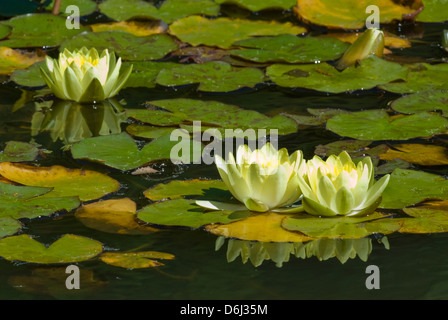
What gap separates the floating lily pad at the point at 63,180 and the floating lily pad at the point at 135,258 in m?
0.45

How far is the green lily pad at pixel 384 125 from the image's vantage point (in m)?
3.47

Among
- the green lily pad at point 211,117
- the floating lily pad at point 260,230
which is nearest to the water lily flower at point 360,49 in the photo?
the green lily pad at point 211,117

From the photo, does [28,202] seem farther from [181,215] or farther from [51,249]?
[181,215]

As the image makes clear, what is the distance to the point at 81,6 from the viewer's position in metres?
5.70

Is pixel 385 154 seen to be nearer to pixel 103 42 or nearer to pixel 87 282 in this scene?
pixel 87 282

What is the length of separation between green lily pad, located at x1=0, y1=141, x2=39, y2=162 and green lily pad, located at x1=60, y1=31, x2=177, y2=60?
1.32m

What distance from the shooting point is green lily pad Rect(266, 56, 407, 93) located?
4.14 metres

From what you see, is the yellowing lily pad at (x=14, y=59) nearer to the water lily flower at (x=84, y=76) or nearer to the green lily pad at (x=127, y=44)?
the green lily pad at (x=127, y=44)

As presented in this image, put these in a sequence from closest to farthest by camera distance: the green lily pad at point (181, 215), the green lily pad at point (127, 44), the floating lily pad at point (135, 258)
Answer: the floating lily pad at point (135, 258) < the green lily pad at point (181, 215) < the green lily pad at point (127, 44)

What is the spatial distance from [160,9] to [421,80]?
2175 millimetres

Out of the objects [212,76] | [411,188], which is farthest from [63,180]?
[212,76]

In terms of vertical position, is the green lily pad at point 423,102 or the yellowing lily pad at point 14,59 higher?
the yellowing lily pad at point 14,59

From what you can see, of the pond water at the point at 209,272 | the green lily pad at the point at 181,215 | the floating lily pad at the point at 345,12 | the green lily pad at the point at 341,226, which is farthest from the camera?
the floating lily pad at the point at 345,12

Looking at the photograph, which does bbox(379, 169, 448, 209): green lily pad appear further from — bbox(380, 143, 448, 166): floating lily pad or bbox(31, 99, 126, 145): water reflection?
bbox(31, 99, 126, 145): water reflection
